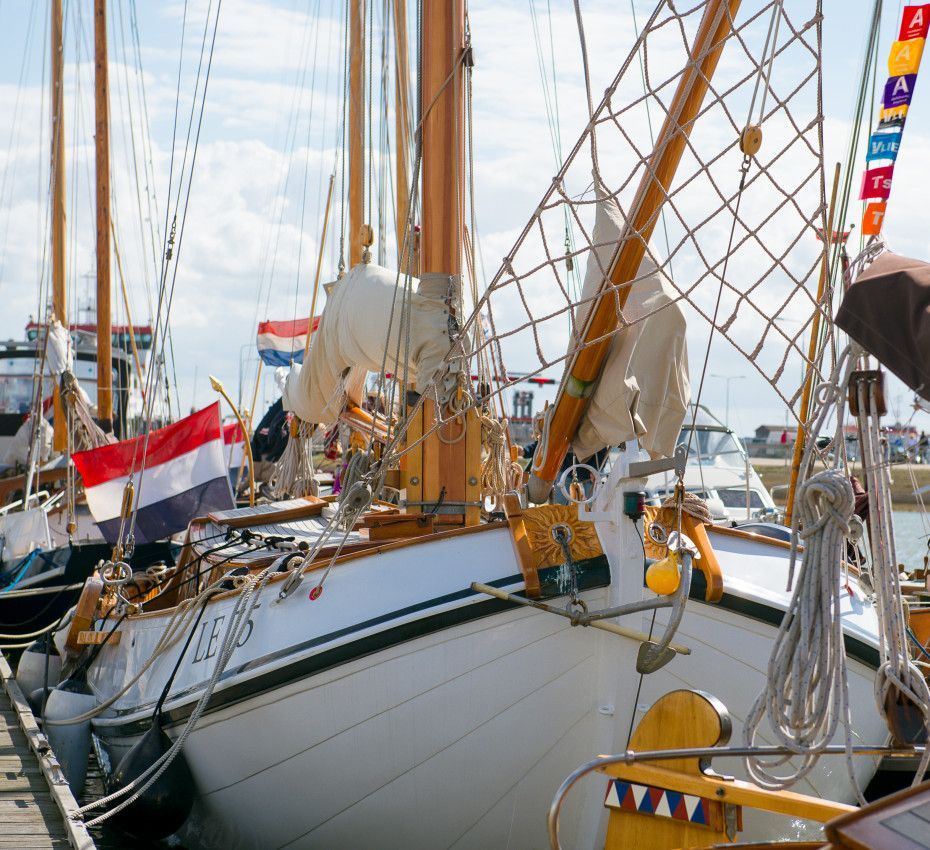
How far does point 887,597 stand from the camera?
419cm

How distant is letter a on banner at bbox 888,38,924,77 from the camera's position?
10.1 meters

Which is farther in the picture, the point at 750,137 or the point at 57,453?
the point at 57,453

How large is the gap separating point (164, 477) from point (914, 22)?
299 inches

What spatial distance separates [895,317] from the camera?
4.02 m

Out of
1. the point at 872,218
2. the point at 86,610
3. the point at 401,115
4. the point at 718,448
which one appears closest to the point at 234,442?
the point at 718,448

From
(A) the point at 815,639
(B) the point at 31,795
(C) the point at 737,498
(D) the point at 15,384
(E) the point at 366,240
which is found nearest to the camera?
(A) the point at 815,639

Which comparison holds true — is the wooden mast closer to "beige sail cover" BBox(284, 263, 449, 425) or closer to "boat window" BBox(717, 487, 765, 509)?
"beige sail cover" BBox(284, 263, 449, 425)

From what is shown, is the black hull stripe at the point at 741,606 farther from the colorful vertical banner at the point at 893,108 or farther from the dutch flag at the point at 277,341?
the dutch flag at the point at 277,341

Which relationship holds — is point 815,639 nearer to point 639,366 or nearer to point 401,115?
point 639,366

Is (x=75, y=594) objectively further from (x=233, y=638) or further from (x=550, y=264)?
(x=550, y=264)

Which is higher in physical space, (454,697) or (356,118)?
(356,118)

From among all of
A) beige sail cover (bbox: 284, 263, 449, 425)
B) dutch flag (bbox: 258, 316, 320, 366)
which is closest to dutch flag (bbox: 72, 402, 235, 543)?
beige sail cover (bbox: 284, 263, 449, 425)

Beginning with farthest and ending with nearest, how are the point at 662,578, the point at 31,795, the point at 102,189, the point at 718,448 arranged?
1. the point at 718,448
2. the point at 102,189
3. the point at 31,795
4. the point at 662,578

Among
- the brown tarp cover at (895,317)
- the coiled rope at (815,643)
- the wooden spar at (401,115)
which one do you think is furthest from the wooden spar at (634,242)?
the wooden spar at (401,115)
